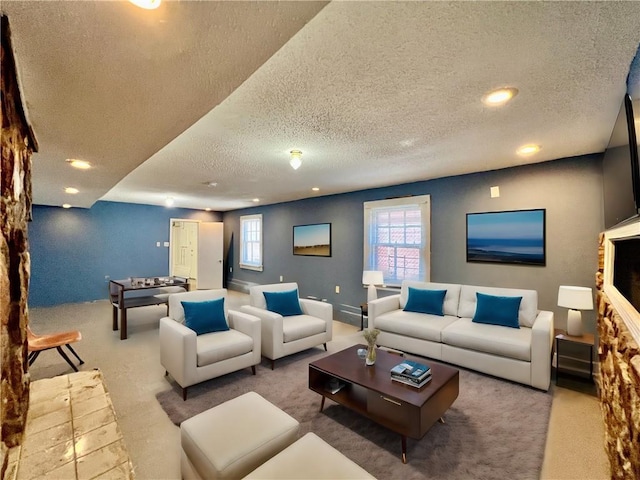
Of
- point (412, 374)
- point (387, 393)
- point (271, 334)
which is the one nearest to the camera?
point (387, 393)

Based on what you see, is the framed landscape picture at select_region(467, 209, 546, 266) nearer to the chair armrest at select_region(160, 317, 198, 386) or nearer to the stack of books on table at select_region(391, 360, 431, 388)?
the stack of books on table at select_region(391, 360, 431, 388)

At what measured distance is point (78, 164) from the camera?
8.91ft

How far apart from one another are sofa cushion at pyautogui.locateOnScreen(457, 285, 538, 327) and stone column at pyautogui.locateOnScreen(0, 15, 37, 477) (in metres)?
3.93

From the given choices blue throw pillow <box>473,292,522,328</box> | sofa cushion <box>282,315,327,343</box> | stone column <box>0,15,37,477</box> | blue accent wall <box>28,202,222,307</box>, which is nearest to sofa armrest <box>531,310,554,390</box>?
blue throw pillow <box>473,292,522,328</box>

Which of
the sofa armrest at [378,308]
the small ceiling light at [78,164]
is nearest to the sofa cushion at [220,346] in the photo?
the sofa armrest at [378,308]

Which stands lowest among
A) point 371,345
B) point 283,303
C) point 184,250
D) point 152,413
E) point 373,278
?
point 152,413

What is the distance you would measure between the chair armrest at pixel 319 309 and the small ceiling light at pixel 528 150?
106 inches

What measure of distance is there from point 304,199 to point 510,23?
5.05 m

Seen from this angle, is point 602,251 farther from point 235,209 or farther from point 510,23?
point 235,209

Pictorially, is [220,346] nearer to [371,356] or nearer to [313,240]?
[371,356]

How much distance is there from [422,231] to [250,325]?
9.27 feet

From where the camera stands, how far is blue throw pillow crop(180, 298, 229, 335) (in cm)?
296

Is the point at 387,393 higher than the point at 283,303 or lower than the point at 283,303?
lower

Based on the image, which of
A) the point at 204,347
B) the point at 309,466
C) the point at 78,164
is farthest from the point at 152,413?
the point at 78,164
